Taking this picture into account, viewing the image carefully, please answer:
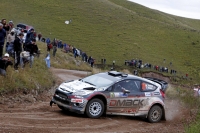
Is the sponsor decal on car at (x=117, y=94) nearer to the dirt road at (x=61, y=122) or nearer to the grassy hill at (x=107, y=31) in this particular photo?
the dirt road at (x=61, y=122)

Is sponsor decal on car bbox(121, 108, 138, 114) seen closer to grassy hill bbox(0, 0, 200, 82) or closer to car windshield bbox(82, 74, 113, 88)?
car windshield bbox(82, 74, 113, 88)

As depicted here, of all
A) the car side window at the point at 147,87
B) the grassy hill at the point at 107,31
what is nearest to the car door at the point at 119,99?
the car side window at the point at 147,87

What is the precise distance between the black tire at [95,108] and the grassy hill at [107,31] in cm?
3634

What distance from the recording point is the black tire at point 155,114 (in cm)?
1418

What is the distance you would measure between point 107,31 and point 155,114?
50219 millimetres

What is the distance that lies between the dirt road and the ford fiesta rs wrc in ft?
1.13

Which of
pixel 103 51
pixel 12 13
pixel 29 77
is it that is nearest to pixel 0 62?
pixel 29 77

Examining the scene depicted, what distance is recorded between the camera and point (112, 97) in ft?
42.9

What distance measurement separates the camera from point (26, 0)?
68875 millimetres

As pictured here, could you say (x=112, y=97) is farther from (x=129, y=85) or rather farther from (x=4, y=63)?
(x=4, y=63)

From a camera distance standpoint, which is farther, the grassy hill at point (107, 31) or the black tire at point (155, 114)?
the grassy hill at point (107, 31)

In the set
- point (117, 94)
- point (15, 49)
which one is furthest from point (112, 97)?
point (15, 49)

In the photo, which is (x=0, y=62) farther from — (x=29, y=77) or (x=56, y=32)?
(x=56, y=32)

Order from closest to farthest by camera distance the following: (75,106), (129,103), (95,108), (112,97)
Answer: (75,106)
(95,108)
(112,97)
(129,103)
